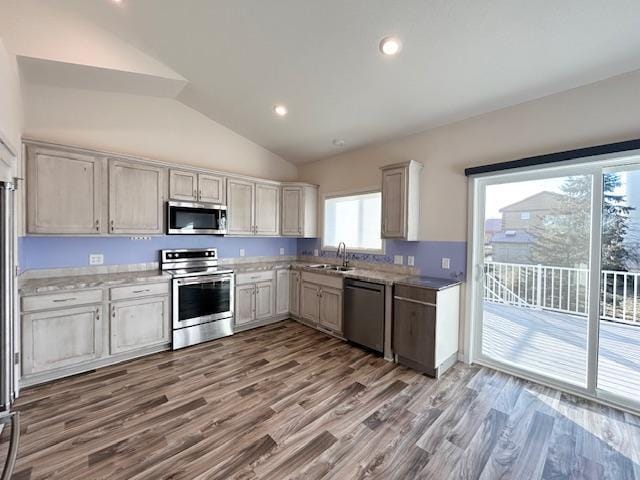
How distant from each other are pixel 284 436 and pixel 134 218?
2.86 m

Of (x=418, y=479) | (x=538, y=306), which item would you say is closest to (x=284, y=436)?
(x=418, y=479)

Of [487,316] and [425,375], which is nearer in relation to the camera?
[425,375]

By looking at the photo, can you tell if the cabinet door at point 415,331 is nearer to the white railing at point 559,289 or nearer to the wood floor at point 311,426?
the wood floor at point 311,426

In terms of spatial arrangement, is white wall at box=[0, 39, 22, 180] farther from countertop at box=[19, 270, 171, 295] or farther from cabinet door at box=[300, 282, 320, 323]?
cabinet door at box=[300, 282, 320, 323]

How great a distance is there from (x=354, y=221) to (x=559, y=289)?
103 inches

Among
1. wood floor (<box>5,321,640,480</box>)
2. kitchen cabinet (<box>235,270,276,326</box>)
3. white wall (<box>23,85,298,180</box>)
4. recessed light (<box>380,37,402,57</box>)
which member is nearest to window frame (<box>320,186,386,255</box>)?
kitchen cabinet (<box>235,270,276,326</box>)

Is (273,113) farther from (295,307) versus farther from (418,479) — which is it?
(418,479)

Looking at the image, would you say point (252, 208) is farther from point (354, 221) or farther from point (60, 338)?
point (60, 338)

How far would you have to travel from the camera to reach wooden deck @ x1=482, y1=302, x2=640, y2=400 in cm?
245

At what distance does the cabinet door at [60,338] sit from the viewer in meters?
2.56

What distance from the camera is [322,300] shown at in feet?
13.2

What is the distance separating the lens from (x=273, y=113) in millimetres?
3758

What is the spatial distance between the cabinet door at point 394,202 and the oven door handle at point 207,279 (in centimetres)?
217

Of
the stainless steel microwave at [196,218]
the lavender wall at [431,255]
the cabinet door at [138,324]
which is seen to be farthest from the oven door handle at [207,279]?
the lavender wall at [431,255]
